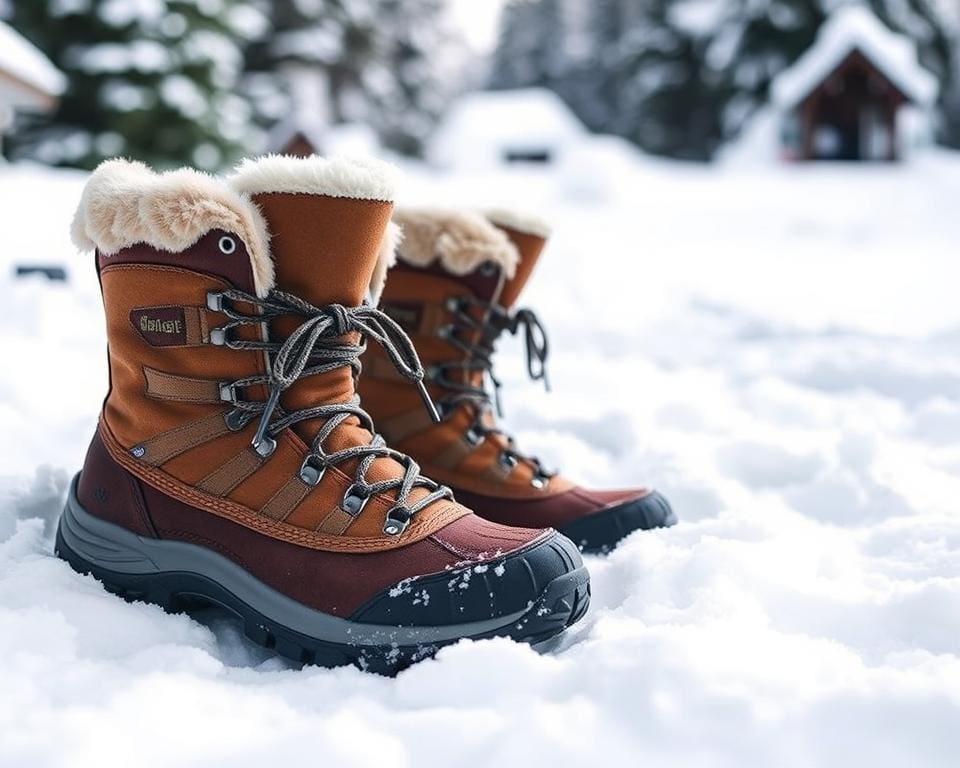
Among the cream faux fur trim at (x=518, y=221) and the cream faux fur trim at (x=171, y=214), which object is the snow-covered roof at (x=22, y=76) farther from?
the cream faux fur trim at (x=171, y=214)

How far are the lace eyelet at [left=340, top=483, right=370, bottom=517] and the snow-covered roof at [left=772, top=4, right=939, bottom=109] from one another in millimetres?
17936

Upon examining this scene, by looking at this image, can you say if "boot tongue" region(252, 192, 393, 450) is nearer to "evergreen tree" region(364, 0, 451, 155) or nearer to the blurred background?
the blurred background

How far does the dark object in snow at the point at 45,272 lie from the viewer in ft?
11.8

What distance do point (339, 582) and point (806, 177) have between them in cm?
1601

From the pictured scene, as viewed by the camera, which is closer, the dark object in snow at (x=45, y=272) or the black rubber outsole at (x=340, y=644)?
the black rubber outsole at (x=340, y=644)

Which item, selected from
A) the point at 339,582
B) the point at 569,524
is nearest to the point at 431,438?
the point at 569,524

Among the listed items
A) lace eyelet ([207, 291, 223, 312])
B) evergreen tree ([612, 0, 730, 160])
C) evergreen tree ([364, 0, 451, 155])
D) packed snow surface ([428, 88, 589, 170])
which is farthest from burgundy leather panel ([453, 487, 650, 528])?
evergreen tree ([364, 0, 451, 155])

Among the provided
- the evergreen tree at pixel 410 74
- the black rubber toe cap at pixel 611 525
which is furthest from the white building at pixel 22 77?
the evergreen tree at pixel 410 74

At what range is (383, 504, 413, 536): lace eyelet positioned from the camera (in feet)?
4.35

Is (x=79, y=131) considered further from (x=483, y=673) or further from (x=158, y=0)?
(x=483, y=673)

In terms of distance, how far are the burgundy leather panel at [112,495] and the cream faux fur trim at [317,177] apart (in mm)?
469

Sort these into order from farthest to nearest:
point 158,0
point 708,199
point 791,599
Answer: point 708,199 < point 158,0 < point 791,599

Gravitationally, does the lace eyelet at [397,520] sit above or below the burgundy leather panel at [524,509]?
above

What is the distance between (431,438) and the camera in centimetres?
182
